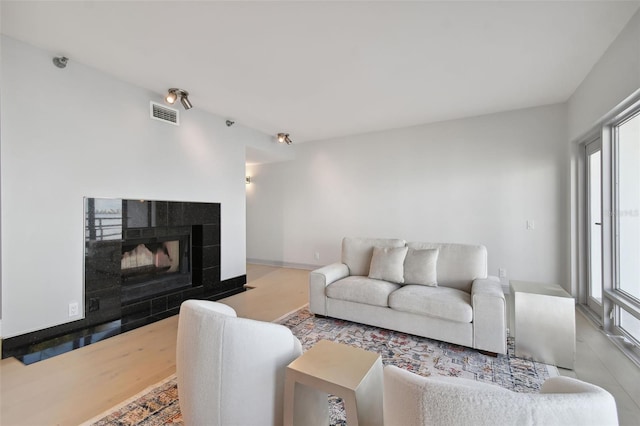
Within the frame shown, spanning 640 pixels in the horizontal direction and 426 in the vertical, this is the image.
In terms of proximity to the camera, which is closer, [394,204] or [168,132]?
[168,132]

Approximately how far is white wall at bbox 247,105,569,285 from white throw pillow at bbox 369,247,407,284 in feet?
5.81

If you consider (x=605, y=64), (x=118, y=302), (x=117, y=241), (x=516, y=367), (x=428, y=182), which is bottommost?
(x=516, y=367)

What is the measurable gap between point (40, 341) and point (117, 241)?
103cm

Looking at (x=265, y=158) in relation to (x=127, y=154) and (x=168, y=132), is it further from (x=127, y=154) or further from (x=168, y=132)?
(x=127, y=154)

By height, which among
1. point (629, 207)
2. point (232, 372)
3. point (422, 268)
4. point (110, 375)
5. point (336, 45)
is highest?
point (336, 45)

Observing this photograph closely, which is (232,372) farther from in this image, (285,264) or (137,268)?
(285,264)

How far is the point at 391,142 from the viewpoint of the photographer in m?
4.81

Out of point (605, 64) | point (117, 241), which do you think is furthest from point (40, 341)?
point (605, 64)

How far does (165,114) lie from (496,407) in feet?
13.1

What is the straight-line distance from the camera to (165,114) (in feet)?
11.0

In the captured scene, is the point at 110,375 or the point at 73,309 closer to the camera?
the point at 110,375

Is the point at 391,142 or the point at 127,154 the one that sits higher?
the point at 391,142

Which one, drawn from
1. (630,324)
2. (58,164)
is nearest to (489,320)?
(630,324)

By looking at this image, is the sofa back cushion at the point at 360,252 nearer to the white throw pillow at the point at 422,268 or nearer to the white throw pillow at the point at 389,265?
the white throw pillow at the point at 389,265
